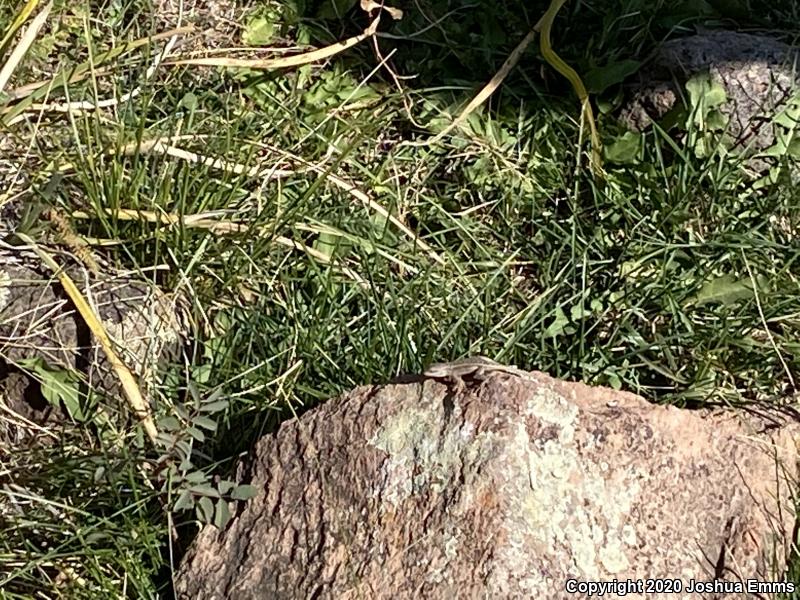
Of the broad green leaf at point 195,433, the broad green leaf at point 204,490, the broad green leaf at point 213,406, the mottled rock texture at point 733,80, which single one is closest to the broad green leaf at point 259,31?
the mottled rock texture at point 733,80

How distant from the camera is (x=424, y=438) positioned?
6.81 ft

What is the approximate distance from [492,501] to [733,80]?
1670 millimetres

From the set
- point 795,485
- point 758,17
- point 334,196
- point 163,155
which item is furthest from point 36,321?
point 758,17

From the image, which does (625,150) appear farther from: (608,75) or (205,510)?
(205,510)

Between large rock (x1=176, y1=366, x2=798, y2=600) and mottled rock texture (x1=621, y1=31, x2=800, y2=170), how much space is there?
113 centimetres

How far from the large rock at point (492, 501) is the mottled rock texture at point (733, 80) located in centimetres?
113

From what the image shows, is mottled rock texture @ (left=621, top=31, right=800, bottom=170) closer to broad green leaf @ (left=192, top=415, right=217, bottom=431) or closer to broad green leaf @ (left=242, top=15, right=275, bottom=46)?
broad green leaf @ (left=242, top=15, right=275, bottom=46)

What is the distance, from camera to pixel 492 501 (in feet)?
6.45

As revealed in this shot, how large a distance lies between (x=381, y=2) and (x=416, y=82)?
0.28m

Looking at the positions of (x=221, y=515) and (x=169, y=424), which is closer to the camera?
(x=221, y=515)

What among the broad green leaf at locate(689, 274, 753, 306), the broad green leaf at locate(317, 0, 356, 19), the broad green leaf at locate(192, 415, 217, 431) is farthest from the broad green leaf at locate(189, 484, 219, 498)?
the broad green leaf at locate(317, 0, 356, 19)

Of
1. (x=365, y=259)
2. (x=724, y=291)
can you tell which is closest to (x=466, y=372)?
(x=365, y=259)

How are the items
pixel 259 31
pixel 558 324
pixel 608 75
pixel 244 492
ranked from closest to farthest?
pixel 244 492 < pixel 558 324 < pixel 608 75 < pixel 259 31

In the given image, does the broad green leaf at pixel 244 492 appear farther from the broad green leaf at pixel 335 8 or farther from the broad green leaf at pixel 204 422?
the broad green leaf at pixel 335 8
